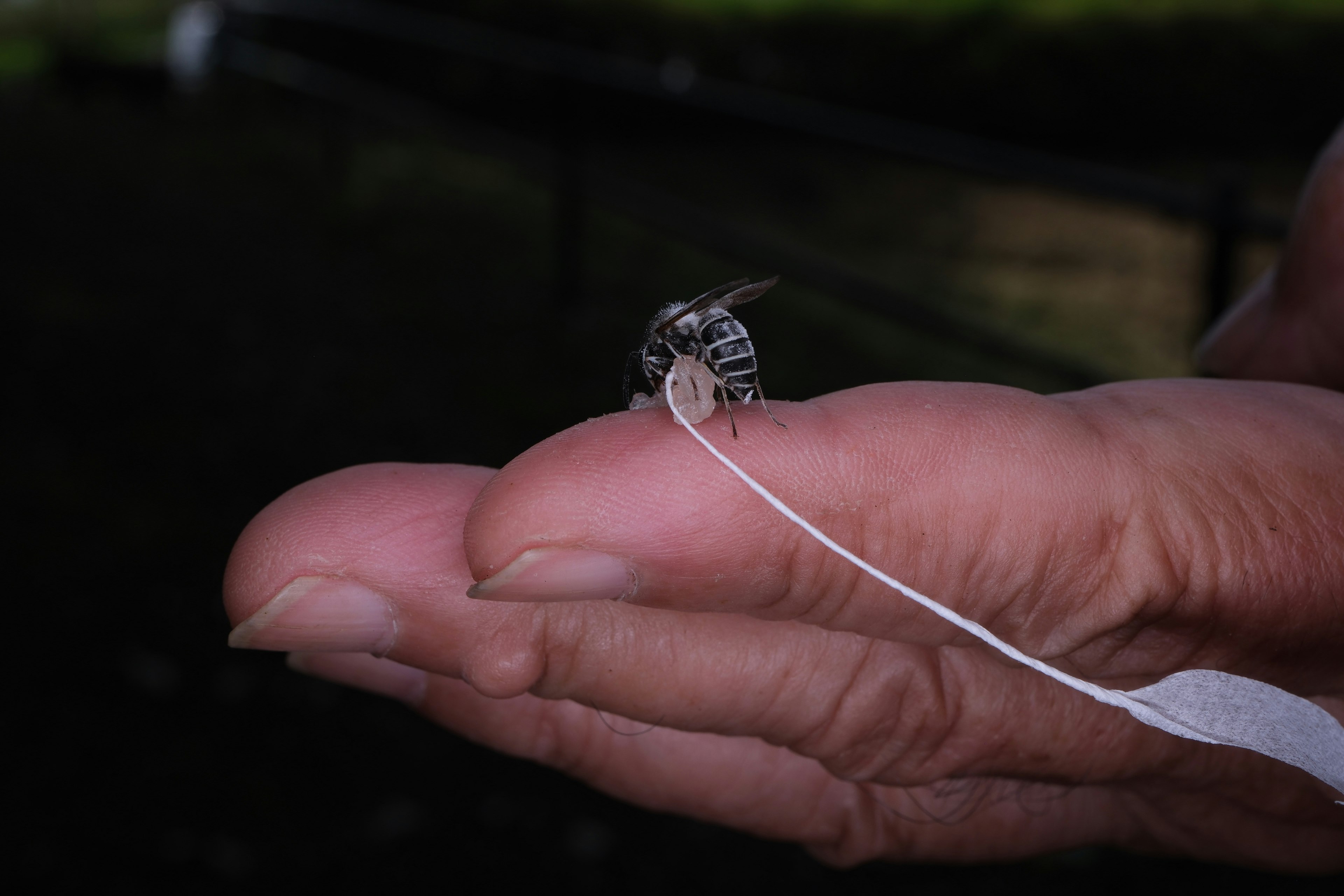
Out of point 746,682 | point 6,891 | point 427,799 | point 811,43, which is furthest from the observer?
point 811,43

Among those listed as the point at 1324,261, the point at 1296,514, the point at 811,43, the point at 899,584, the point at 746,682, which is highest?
the point at 811,43

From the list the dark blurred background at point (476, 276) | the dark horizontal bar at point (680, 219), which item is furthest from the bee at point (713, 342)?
the dark horizontal bar at point (680, 219)

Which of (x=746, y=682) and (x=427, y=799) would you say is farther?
(x=427, y=799)

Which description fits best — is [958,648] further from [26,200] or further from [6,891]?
[26,200]

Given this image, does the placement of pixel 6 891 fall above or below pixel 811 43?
below

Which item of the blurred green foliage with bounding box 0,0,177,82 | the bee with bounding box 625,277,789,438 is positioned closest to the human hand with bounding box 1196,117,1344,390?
the bee with bounding box 625,277,789,438

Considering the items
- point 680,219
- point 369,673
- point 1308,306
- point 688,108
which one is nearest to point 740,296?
point 369,673

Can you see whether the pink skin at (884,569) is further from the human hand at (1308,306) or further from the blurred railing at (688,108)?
the blurred railing at (688,108)

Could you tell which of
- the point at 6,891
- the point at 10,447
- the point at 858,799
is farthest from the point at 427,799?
the point at 10,447
